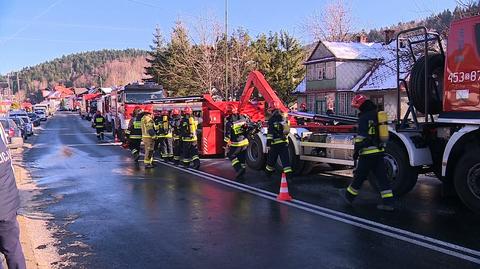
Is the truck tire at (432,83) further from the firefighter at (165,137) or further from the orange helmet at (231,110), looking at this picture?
the firefighter at (165,137)

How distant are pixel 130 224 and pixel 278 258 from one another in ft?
8.64

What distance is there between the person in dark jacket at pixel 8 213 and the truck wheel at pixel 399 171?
6.06 meters

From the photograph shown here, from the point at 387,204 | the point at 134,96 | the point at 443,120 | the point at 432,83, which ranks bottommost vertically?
the point at 387,204

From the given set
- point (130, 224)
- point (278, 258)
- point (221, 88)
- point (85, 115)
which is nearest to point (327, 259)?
point (278, 258)

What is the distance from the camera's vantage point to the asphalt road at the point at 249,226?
5.39 meters

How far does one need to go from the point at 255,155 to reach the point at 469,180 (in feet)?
20.3

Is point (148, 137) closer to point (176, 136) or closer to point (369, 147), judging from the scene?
point (176, 136)

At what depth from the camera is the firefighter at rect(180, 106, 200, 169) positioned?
13.4 m

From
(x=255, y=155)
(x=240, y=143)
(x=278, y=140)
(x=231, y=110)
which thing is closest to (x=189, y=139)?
(x=255, y=155)

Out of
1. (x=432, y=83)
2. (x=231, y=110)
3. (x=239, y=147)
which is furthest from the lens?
(x=231, y=110)

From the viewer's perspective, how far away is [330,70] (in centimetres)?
4056

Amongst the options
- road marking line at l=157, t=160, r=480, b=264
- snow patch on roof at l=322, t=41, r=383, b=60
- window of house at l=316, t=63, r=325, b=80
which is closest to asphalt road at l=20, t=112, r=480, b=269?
road marking line at l=157, t=160, r=480, b=264

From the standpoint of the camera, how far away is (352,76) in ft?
132

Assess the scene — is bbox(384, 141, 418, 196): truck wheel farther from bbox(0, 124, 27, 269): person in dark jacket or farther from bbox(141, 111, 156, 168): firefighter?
bbox(141, 111, 156, 168): firefighter
